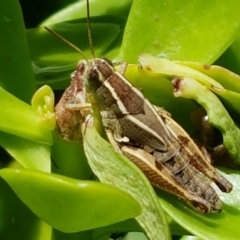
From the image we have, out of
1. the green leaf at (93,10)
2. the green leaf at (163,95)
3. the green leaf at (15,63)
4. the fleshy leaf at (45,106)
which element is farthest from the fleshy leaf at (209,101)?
the green leaf at (93,10)

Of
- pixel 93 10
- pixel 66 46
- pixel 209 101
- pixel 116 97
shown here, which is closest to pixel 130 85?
pixel 116 97

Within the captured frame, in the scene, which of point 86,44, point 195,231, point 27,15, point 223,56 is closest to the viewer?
point 195,231

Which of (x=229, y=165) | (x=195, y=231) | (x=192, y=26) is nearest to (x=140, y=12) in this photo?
(x=192, y=26)

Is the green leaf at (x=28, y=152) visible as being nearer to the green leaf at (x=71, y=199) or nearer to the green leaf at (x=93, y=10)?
the green leaf at (x=71, y=199)

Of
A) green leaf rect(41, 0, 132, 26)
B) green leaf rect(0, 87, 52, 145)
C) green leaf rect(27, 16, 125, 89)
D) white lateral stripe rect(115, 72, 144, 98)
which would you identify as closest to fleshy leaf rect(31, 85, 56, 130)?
green leaf rect(0, 87, 52, 145)

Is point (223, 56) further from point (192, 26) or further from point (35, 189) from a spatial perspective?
point (35, 189)
